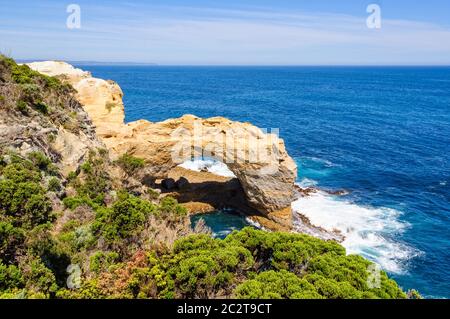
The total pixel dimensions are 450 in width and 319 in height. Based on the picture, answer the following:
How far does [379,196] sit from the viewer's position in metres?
40.2

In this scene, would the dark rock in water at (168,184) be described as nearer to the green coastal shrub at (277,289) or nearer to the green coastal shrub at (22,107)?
the green coastal shrub at (22,107)

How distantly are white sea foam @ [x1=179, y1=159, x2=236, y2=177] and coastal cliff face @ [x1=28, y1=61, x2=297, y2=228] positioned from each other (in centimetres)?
830

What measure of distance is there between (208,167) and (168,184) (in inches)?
313

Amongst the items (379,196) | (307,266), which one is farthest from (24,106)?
(379,196)

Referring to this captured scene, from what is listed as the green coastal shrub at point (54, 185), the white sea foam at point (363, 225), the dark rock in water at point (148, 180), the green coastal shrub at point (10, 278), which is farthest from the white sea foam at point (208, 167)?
the green coastal shrub at point (10, 278)

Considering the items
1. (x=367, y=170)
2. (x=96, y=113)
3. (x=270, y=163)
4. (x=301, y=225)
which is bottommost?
(x=301, y=225)

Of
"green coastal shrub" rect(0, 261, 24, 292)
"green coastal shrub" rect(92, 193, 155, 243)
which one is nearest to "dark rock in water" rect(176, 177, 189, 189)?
"green coastal shrub" rect(92, 193, 155, 243)

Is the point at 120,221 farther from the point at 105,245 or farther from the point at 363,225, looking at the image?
the point at 363,225

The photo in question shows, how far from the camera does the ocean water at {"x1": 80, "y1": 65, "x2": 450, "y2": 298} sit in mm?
30109

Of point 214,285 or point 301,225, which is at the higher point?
point 214,285

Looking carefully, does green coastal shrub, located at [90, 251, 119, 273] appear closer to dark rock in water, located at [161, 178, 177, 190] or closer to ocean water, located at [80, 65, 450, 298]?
ocean water, located at [80, 65, 450, 298]

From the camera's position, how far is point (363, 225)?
111 ft
